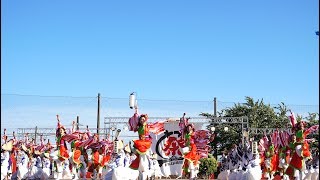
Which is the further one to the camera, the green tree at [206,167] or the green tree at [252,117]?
the green tree at [252,117]

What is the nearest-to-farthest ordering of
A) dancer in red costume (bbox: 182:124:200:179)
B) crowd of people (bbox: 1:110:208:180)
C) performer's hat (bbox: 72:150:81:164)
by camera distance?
crowd of people (bbox: 1:110:208:180)
dancer in red costume (bbox: 182:124:200:179)
performer's hat (bbox: 72:150:81:164)

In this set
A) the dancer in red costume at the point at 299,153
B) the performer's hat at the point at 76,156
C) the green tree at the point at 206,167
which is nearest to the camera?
the dancer in red costume at the point at 299,153

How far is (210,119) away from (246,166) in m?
12.9

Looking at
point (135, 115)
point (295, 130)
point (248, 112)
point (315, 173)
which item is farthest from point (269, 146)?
point (248, 112)

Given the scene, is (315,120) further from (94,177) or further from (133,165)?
(133,165)

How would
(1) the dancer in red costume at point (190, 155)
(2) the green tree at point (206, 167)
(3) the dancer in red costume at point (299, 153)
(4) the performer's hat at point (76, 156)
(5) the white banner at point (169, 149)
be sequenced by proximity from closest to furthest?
1. (3) the dancer in red costume at point (299, 153)
2. (1) the dancer in red costume at point (190, 155)
3. (4) the performer's hat at point (76, 156)
4. (2) the green tree at point (206, 167)
5. (5) the white banner at point (169, 149)

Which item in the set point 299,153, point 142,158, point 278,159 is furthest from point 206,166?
point 142,158

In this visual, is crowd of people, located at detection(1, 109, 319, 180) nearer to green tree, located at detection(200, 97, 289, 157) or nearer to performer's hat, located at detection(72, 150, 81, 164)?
performer's hat, located at detection(72, 150, 81, 164)

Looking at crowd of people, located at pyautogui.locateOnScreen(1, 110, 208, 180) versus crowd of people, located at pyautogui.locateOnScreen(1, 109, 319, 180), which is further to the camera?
crowd of people, located at pyautogui.locateOnScreen(1, 109, 319, 180)

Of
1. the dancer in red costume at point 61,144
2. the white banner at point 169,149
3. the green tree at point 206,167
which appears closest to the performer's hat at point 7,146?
the dancer in red costume at point 61,144

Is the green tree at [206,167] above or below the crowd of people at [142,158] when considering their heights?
below

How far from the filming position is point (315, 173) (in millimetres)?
18125

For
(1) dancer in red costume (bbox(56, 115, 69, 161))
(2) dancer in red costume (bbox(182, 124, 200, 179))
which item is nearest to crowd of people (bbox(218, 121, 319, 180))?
(2) dancer in red costume (bbox(182, 124, 200, 179))

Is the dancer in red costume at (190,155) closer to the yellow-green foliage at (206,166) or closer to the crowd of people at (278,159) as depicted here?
the crowd of people at (278,159)
